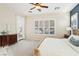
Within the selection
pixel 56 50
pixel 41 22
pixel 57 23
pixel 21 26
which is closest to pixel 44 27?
pixel 41 22

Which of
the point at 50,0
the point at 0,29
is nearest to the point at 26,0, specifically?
the point at 50,0

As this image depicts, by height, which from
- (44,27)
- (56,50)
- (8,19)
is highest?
(8,19)

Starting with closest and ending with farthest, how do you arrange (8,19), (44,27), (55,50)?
1. (55,50)
2. (44,27)
3. (8,19)

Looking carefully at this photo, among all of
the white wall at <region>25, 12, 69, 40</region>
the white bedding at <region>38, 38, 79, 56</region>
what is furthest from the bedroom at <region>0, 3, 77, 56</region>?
the white bedding at <region>38, 38, 79, 56</region>

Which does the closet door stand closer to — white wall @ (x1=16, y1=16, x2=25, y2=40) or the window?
white wall @ (x1=16, y1=16, x2=25, y2=40)

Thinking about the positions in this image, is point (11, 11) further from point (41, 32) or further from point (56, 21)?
point (56, 21)

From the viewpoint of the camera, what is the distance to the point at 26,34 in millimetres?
2033

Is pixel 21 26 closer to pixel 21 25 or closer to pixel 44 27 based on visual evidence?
pixel 21 25

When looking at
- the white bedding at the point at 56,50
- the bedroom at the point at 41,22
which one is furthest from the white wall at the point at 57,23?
the white bedding at the point at 56,50

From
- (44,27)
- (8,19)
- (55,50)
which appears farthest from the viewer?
(8,19)

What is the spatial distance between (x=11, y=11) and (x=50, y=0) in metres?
1.46

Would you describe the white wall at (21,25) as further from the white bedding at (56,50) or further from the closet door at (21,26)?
the white bedding at (56,50)

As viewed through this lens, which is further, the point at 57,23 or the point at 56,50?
the point at 57,23

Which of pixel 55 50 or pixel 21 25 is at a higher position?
pixel 21 25
